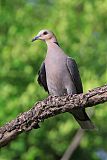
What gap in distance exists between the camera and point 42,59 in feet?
45.2

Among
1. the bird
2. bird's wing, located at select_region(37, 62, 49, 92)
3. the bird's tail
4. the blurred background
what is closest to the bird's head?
the bird

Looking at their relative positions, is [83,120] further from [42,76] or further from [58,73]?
[42,76]

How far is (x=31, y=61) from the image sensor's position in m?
14.0

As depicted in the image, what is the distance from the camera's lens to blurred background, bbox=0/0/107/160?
1317cm

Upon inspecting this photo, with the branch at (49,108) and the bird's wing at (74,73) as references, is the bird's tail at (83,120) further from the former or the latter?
the branch at (49,108)

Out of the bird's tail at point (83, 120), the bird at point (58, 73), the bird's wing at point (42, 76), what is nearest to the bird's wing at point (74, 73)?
the bird at point (58, 73)

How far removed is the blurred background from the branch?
710cm

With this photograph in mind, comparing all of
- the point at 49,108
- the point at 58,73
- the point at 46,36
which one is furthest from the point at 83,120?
the point at 49,108

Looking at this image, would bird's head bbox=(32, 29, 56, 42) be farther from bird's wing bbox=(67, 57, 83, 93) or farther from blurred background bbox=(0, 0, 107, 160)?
blurred background bbox=(0, 0, 107, 160)

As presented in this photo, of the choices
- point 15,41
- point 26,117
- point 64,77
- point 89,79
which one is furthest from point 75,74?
point 15,41

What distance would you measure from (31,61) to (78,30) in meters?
1.67

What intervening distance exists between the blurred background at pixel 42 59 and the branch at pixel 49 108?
7096 mm

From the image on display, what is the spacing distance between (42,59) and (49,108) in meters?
8.46

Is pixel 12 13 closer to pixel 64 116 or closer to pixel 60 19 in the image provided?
pixel 60 19
